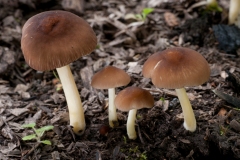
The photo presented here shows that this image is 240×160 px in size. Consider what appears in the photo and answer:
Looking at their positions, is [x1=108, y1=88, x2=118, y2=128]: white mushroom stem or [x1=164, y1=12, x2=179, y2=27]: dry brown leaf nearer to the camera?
[x1=108, y1=88, x2=118, y2=128]: white mushroom stem

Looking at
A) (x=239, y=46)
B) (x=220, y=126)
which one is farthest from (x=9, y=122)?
(x=239, y=46)

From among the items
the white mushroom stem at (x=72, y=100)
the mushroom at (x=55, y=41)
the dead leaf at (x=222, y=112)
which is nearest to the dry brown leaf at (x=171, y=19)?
the dead leaf at (x=222, y=112)

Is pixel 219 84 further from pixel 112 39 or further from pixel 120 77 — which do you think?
pixel 112 39

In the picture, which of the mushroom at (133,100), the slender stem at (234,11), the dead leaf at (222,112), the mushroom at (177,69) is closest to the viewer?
the mushroom at (177,69)

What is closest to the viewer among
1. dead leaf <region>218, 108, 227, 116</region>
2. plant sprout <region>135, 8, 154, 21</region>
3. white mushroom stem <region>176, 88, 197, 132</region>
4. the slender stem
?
white mushroom stem <region>176, 88, 197, 132</region>

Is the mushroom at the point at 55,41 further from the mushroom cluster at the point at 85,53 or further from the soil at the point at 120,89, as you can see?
the soil at the point at 120,89

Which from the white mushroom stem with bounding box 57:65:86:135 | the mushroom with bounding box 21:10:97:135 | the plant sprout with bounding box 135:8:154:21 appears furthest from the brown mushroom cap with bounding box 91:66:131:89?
the plant sprout with bounding box 135:8:154:21

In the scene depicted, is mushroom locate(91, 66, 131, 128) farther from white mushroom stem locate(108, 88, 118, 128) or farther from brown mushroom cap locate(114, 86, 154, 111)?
white mushroom stem locate(108, 88, 118, 128)
